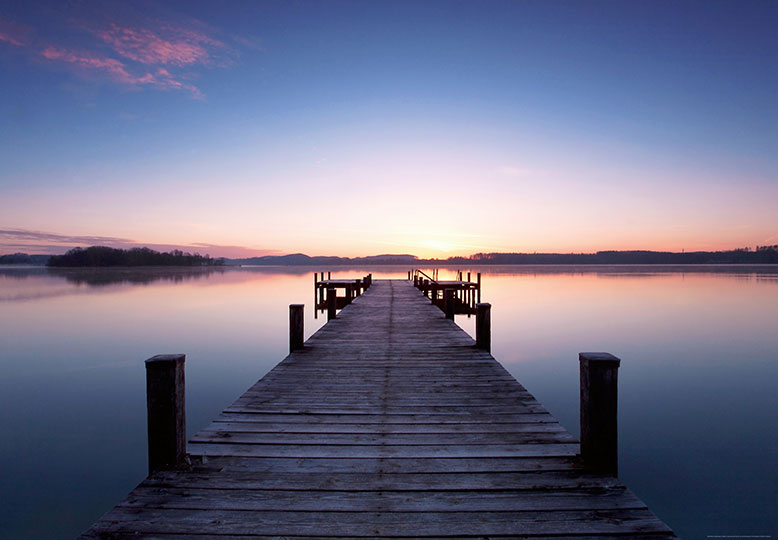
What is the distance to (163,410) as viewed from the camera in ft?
10.5

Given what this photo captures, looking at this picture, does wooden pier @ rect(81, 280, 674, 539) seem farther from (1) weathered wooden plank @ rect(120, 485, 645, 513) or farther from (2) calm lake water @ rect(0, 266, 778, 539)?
(2) calm lake water @ rect(0, 266, 778, 539)

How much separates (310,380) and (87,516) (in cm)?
337

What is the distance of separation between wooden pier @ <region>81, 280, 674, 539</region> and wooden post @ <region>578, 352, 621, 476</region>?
6 cm

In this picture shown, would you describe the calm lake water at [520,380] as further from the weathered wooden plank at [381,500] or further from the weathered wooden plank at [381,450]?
the weathered wooden plank at [381,500]

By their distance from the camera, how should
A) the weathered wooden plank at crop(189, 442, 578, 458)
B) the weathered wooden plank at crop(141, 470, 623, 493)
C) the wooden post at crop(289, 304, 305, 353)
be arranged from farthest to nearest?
1. the wooden post at crop(289, 304, 305, 353)
2. the weathered wooden plank at crop(189, 442, 578, 458)
3. the weathered wooden plank at crop(141, 470, 623, 493)

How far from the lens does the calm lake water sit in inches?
220

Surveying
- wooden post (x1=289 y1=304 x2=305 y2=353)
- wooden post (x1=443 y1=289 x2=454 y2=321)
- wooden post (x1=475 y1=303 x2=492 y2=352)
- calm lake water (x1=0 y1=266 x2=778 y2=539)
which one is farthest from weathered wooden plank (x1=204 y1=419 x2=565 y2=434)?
wooden post (x1=443 y1=289 x2=454 y2=321)

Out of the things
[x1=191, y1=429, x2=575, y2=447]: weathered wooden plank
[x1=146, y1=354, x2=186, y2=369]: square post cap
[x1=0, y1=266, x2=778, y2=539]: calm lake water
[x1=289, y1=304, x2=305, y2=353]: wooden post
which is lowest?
[x1=0, y1=266, x2=778, y2=539]: calm lake water

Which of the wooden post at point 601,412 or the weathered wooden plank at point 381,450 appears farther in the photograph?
the weathered wooden plank at point 381,450

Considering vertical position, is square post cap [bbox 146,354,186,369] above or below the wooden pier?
above

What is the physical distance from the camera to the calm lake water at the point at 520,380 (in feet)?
18.4

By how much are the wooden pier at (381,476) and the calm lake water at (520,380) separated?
3.18m

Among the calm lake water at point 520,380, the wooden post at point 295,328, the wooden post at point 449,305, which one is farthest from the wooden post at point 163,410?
the wooden post at point 449,305

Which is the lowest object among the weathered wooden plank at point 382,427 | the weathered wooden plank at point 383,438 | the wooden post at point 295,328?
the weathered wooden plank at point 382,427
